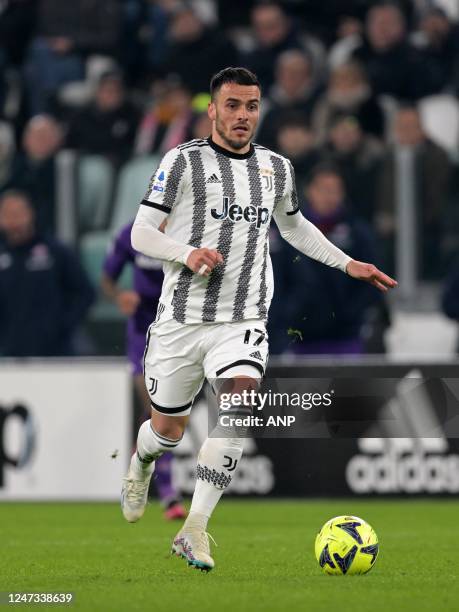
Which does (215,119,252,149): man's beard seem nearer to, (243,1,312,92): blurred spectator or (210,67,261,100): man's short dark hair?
(210,67,261,100): man's short dark hair

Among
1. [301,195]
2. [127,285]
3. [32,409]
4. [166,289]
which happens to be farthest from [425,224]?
[166,289]

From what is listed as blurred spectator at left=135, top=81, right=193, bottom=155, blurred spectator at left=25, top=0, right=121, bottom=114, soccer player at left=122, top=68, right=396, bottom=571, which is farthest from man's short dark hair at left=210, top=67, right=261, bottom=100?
blurred spectator at left=25, top=0, right=121, bottom=114

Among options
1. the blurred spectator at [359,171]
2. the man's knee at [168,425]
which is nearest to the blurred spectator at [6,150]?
the blurred spectator at [359,171]

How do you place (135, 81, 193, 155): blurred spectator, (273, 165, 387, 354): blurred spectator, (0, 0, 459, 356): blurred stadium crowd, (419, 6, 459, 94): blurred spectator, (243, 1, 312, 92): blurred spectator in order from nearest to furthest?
(273, 165, 387, 354): blurred spectator
(0, 0, 459, 356): blurred stadium crowd
(135, 81, 193, 155): blurred spectator
(419, 6, 459, 94): blurred spectator
(243, 1, 312, 92): blurred spectator

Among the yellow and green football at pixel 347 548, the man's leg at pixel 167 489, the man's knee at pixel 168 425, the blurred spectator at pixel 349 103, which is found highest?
the blurred spectator at pixel 349 103

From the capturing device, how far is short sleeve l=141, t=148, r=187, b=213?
7.08 metres

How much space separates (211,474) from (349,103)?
777cm

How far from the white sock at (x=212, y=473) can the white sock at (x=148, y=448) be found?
19.8 inches

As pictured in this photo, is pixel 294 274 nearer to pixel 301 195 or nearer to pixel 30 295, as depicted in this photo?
pixel 301 195

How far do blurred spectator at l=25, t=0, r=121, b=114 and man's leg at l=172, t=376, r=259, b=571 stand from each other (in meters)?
9.34

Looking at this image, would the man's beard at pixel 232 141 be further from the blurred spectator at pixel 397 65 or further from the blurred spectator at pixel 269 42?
the blurred spectator at pixel 269 42

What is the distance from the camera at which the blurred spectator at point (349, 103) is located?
14.1 meters

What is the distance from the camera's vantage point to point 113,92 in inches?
591

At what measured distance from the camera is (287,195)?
745 cm
